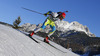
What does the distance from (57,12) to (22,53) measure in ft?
17.1

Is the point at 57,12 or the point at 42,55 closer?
the point at 42,55

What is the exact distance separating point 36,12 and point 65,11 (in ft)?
7.88

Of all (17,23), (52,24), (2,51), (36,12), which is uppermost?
(17,23)

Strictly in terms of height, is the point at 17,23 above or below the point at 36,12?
above

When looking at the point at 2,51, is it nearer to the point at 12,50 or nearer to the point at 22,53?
the point at 12,50

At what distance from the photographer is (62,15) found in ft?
29.5

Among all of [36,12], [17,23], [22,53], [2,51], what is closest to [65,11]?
[36,12]

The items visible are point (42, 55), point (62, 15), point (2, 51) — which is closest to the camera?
point (2, 51)

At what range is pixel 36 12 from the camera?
10383 mm

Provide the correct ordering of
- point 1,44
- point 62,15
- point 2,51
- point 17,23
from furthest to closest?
point 17,23
point 62,15
point 1,44
point 2,51

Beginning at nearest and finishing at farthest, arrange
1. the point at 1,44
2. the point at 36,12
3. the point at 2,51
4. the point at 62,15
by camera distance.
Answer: the point at 2,51, the point at 1,44, the point at 62,15, the point at 36,12

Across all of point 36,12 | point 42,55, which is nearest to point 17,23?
point 36,12

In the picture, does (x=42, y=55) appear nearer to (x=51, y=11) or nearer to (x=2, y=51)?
(x=2, y=51)

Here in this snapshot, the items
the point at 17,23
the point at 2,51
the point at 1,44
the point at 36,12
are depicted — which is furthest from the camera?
the point at 17,23
